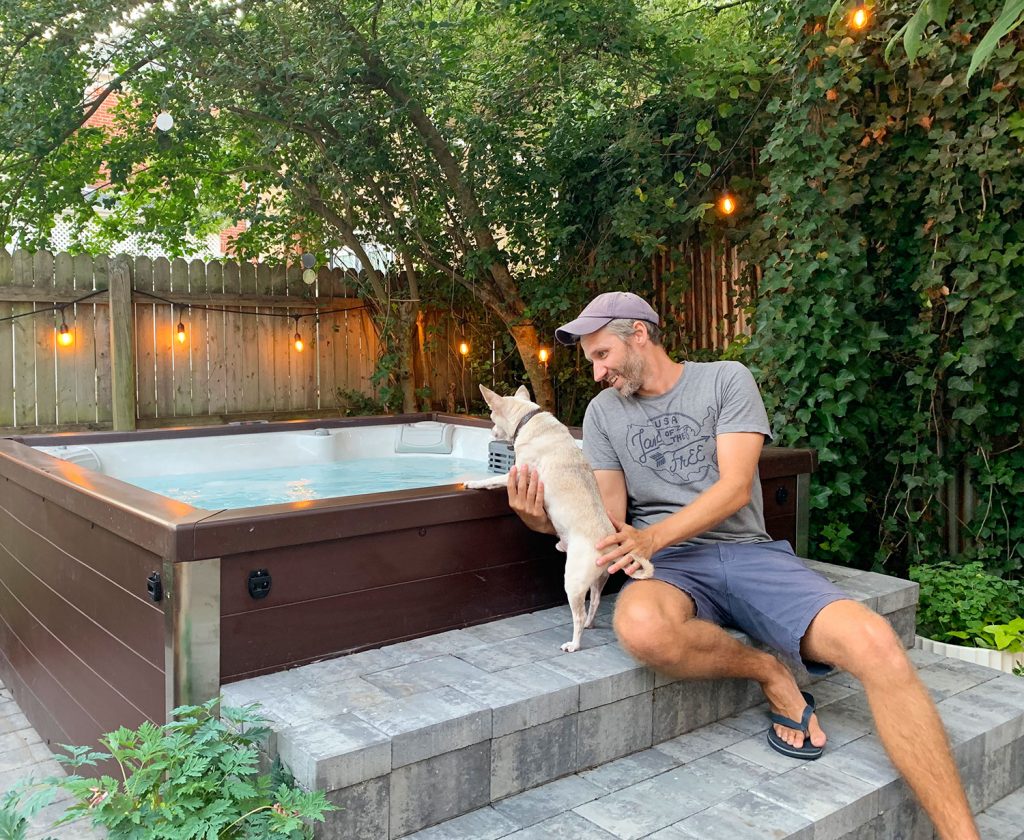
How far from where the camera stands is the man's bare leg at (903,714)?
1877mm

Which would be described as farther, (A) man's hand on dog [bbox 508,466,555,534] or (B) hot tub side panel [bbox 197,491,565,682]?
(A) man's hand on dog [bbox 508,466,555,534]

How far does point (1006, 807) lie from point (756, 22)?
4.01 meters

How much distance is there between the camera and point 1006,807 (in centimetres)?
239

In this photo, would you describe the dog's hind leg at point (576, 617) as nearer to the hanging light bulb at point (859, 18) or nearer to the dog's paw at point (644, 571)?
the dog's paw at point (644, 571)

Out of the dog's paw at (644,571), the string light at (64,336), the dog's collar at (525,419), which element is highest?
the string light at (64,336)

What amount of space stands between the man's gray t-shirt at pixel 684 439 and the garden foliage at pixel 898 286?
1128 mm

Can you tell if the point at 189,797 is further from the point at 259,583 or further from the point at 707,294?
the point at 707,294

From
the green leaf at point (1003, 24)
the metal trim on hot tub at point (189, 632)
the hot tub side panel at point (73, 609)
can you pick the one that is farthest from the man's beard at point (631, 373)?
the green leaf at point (1003, 24)

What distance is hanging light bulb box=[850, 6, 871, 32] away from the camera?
10.6ft

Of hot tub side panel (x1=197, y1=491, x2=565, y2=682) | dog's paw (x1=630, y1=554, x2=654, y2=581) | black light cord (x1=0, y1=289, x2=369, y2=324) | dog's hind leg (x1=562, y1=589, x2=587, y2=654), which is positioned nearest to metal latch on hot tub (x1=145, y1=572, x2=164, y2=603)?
hot tub side panel (x1=197, y1=491, x2=565, y2=682)

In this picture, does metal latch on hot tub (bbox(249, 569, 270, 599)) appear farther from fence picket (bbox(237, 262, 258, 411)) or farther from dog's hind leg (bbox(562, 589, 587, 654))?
fence picket (bbox(237, 262, 258, 411))

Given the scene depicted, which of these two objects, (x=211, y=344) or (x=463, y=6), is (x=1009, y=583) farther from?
(x=211, y=344)

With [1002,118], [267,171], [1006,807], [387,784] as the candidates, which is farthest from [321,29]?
[1006,807]

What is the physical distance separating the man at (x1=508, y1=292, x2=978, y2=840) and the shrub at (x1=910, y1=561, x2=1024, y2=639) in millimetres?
1140
